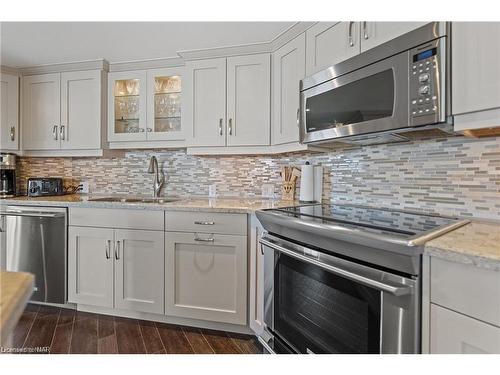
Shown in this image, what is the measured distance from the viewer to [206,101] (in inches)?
91.7

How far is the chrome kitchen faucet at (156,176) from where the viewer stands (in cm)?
263

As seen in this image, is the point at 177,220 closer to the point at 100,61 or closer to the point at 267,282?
the point at 267,282

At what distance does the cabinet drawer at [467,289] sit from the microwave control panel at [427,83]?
2.06 feet

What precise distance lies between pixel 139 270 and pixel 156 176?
93 centimetres

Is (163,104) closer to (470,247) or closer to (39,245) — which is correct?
(39,245)

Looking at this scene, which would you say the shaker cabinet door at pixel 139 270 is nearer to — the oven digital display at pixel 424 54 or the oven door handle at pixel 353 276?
the oven door handle at pixel 353 276

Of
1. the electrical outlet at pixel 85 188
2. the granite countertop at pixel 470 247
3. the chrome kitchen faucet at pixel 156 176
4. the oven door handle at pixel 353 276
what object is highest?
the chrome kitchen faucet at pixel 156 176

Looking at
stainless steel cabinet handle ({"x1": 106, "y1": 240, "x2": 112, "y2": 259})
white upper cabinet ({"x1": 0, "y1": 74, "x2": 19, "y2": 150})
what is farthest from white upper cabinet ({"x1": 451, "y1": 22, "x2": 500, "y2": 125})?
white upper cabinet ({"x1": 0, "y1": 74, "x2": 19, "y2": 150})

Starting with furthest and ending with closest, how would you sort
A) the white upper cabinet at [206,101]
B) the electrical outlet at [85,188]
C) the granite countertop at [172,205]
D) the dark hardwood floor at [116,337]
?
the electrical outlet at [85,188]
the white upper cabinet at [206,101]
the granite countertop at [172,205]
the dark hardwood floor at [116,337]

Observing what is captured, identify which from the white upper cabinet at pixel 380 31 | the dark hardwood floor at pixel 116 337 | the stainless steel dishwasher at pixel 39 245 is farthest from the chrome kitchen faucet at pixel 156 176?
the white upper cabinet at pixel 380 31

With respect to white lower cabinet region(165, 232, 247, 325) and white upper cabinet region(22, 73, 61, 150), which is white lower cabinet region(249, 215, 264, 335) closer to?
white lower cabinet region(165, 232, 247, 325)

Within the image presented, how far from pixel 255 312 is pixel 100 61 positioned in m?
2.44
